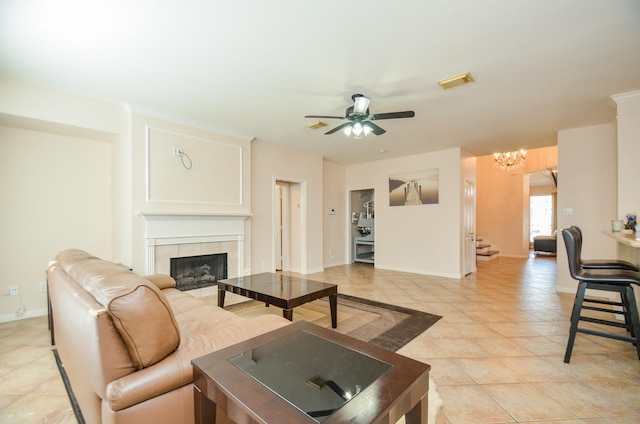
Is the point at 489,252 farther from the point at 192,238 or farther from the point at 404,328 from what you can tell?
the point at 192,238

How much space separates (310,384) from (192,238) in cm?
353

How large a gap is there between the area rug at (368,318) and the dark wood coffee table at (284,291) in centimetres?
27

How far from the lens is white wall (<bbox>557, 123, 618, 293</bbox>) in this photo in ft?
13.1

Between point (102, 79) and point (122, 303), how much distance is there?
280cm

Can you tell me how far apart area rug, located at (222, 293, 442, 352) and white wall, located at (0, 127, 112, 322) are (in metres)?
2.23

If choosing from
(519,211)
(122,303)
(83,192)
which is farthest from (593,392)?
(519,211)

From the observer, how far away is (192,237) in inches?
156

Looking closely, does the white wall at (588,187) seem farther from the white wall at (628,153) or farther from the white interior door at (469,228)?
the white interior door at (469,228)

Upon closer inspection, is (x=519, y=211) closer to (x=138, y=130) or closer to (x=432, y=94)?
(x=432, y=94)

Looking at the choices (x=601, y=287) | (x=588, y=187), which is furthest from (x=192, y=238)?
(x=588, y=187)

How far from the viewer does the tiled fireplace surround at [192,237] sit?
3.59 m

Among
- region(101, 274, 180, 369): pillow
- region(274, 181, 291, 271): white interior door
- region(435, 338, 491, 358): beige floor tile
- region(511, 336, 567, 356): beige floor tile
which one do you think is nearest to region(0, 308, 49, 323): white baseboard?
region(101, 274, 180, 369): pillow

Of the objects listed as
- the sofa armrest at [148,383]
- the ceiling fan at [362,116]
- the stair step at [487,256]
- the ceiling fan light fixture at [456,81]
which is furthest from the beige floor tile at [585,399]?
the stair step at [487,256]

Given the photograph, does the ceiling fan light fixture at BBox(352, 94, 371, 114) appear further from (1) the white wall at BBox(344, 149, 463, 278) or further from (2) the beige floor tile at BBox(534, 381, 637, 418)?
(1) the white wall at BBox(344, 149, 463, 278)
